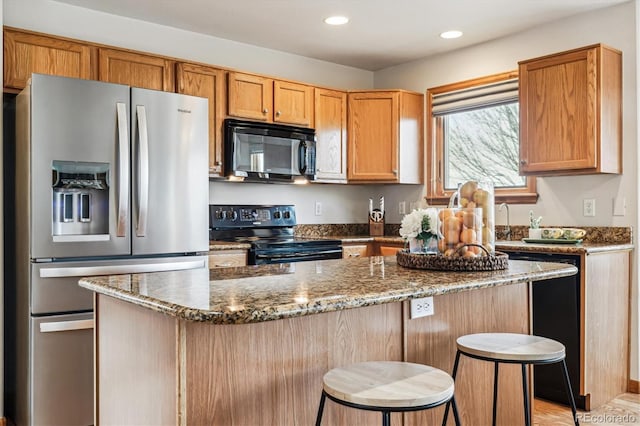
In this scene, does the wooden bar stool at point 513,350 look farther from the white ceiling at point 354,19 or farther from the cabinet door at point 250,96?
the cabinet door at point 250,96

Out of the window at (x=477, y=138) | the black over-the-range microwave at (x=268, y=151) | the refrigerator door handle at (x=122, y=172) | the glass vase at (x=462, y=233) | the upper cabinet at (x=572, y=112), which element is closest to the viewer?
the glass vase at (x=462, y=233)

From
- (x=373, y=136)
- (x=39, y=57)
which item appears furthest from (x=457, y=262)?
(x=373, y=136)

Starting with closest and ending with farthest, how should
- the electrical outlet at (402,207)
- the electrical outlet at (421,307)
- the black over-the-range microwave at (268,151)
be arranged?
the electrical outlet at (421,307) → the black over-the-range microwave at (268,151) → the electrical outlet at (402,207)

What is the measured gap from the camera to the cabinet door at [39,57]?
298 cm

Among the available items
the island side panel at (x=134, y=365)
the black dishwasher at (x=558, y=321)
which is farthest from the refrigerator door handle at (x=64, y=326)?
the black dishwasher at (x=558, y=321)

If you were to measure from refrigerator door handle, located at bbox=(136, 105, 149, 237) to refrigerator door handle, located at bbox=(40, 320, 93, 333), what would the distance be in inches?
19.9

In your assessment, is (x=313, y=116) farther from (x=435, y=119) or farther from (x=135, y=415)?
(x=135, y=415)

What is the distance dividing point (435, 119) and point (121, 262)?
284 centimetres

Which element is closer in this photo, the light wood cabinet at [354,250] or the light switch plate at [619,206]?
the light switch plate at [619,206]

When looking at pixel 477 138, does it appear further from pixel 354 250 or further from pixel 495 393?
pixel 495 393

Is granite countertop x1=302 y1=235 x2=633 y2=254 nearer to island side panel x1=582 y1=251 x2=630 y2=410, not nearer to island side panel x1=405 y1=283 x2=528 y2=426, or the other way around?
island side panel x1=582 y1=251 x2=630 y2=410

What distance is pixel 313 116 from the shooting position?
4328 millimetres

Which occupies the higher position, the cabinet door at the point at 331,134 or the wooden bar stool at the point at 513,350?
the cabinet door at the point at 331,134

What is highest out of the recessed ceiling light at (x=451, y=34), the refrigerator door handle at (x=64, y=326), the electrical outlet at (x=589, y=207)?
the recessed ceiling light at (x=451, y=34)
